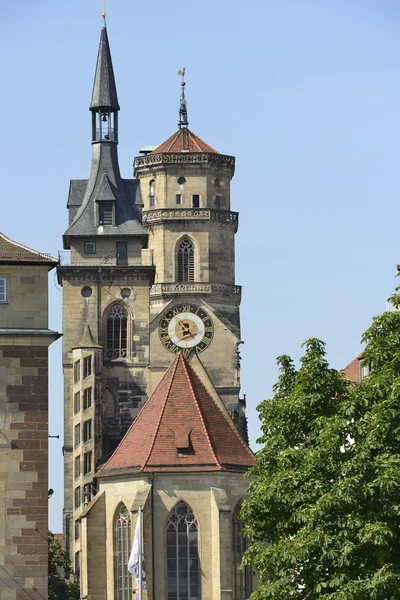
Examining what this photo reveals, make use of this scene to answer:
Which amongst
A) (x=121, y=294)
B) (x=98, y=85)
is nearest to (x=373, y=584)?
(x=121, y=294)

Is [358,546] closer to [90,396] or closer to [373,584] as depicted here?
[373,584]

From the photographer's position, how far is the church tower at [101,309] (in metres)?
140

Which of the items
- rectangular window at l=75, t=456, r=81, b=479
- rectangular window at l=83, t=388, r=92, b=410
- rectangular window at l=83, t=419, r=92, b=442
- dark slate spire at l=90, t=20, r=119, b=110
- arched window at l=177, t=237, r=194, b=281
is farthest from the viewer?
arched window at l=177, t=237, r=194, b=281

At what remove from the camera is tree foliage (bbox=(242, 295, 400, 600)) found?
233ft

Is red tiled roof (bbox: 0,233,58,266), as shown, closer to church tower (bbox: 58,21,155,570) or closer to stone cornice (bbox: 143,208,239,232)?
church tower (bbox: 58,21,155,570)

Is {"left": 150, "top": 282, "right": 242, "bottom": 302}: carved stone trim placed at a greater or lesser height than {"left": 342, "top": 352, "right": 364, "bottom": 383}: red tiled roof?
greater

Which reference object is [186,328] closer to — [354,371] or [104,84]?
[104,84]

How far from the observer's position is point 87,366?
140875 mm

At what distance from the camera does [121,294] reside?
5896 inches

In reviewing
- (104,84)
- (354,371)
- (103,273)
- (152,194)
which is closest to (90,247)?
(103,273)

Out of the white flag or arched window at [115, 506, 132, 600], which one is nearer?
the white flag

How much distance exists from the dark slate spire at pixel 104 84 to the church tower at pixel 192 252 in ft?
24.1

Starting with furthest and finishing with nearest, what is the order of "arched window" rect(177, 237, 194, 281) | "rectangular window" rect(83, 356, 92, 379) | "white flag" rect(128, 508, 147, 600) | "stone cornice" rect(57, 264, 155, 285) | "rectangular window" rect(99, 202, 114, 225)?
"arched window" rect(177, 237, 194, 281), "rectangular window" rect(99, 202, 114, 225), "stone cornice" rect(57, 264, 155, 285), "rectangular window" rect(83, 356, 92, 379), "white flag" rect(128, 508, 147, 600)

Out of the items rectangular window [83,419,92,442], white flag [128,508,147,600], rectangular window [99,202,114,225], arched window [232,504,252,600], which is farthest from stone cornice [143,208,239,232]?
white flag [128,508,147,600]
